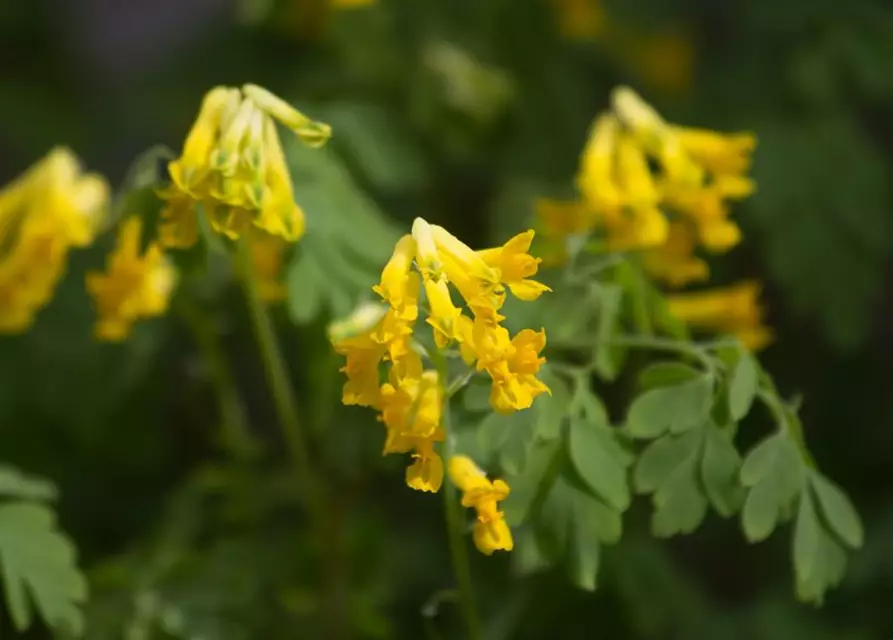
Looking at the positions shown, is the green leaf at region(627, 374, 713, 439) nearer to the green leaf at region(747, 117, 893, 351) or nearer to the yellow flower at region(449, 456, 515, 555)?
the yellow flower at region(449, 456, 515, 555)

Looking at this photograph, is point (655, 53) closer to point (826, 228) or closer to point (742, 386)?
point (826, 228)

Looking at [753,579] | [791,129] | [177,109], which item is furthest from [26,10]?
[753,579]

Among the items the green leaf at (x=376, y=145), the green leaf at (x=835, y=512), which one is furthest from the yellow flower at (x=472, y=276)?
the green leaf at (x=376, y=145)

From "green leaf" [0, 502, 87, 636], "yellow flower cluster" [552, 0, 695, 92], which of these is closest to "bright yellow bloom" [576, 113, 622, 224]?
"green leaf" [0, 502, 87, 636]

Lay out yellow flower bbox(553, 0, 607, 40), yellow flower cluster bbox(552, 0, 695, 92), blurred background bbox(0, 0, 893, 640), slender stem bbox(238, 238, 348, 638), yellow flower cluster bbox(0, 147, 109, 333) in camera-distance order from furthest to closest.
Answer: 1. yellow flower cluster bbox(552, 0, 695, 92)
2. yellow flower bbox(553, 0, 607, 40)
3. blurred background bbox(0, 0, 893, 640)
4. yellow flower cluster bbox(0, 147, 109, 333)
5. slender stem bbox(238, 238, 348, 638)

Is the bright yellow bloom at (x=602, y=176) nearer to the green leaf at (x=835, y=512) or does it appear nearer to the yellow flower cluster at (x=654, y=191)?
the yellow flower cluster at (x=654, y=191)

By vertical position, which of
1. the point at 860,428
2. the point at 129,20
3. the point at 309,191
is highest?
the point at 309,191

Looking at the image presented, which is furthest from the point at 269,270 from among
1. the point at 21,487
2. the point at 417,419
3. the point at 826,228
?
the point at 826,228

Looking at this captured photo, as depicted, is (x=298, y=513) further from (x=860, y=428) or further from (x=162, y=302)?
(x=860, y=428)
